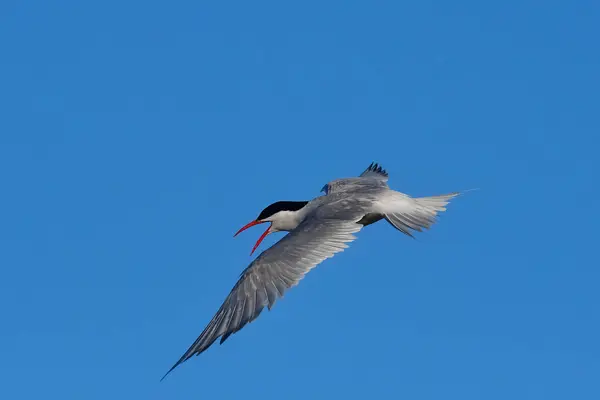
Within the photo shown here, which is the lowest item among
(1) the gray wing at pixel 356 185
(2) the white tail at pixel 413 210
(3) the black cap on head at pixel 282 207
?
(2) the white tail at pixel 413 210

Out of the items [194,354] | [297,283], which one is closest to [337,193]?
[297,283]

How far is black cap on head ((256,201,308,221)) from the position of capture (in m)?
11.8

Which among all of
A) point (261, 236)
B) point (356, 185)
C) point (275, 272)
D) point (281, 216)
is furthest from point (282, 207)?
point (275, 272)

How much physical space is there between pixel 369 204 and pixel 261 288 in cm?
232

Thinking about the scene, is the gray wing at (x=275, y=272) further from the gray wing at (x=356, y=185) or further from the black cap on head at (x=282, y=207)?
the gray wing at (x=356, y=185)

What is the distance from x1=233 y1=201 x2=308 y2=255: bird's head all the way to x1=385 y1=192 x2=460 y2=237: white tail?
A: 111 cm

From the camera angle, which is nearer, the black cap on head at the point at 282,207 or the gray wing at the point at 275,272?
the gray wing at the point at 275,272

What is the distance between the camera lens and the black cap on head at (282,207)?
1177 cm

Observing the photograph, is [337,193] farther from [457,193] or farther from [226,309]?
[226,309]

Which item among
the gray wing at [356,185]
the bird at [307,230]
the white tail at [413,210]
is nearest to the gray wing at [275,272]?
the bird at [307,230]

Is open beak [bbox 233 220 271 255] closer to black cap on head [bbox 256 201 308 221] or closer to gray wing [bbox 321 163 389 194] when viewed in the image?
black cap on head [bbox 256 201 308 221]

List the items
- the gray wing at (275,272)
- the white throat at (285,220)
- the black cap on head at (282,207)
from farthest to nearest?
the black cap on head at (282,207) → the white throat at (285,220) → the gray wing at (275,272)

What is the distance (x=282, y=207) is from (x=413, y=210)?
5.23 ft

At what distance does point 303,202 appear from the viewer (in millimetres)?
11852
